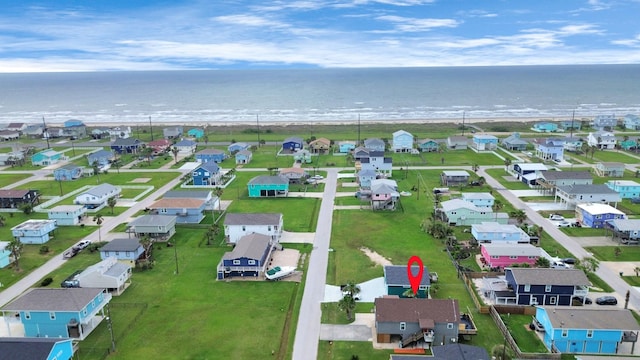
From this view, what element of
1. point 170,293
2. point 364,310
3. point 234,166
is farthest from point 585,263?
point 234,166

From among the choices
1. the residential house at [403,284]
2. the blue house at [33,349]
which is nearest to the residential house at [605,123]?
the residential house at [403,284]

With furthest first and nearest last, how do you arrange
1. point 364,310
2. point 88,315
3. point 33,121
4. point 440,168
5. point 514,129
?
point 33,121 < point 514,129 < point 440,168 < point 364,310 < point 88,315

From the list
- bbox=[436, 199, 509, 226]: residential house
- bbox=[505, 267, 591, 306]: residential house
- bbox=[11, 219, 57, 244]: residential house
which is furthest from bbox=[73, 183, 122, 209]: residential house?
bbox=[505, 267, 591, 306]: residential house

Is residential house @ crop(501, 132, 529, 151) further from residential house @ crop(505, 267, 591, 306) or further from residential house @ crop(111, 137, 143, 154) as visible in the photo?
residential house @ crop(111, 137, 143, 154)

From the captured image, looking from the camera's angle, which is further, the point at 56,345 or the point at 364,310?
the point at 364,310

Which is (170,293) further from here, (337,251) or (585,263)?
(585,263)

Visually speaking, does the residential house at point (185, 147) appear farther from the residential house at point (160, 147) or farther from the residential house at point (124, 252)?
the residential house at point (124, 252)

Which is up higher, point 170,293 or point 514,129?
point 514,129
